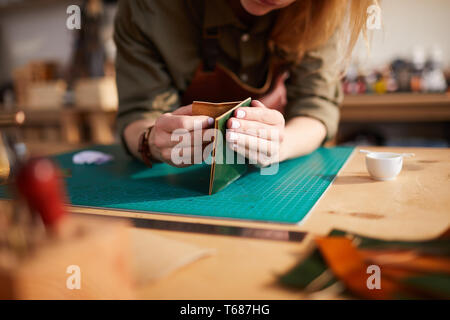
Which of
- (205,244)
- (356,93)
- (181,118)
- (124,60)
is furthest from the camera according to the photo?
(356,93)

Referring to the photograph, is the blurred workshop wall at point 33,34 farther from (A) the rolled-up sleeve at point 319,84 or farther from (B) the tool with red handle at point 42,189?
(B) the tool with red handle at point 42,189

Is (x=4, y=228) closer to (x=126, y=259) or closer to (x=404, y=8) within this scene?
(x=126, y=259)

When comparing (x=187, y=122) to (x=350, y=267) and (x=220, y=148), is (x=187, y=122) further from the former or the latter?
(x=350, y=267)

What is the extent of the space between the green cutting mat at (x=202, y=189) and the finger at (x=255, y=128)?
10 cm

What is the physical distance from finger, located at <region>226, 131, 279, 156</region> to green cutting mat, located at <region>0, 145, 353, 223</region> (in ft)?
0.22

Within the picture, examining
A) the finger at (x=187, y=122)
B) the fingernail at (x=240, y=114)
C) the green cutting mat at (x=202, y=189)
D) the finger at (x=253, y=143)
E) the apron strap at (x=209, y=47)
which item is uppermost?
the apron strap at (x=209, y=47)

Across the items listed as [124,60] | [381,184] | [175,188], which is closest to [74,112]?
[124,60]

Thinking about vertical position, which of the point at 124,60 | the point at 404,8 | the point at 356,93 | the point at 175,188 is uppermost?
the point at 404,8

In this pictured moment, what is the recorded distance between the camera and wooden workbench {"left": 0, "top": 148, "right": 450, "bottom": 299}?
14.3 inches

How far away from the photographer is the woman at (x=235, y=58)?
98 cm

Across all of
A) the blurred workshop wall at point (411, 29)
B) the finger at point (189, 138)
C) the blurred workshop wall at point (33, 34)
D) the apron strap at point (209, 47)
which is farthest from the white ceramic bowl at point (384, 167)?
the blurred workshop wall at point (33, 34)

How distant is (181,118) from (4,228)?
1.30 feet

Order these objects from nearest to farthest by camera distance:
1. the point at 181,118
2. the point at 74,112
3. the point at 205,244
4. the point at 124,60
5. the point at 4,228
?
the point at 4,228 < the point at 205,244 < the point at 181,118 < the point at 124,60 < the point at 74,112

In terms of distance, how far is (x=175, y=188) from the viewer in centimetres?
73
